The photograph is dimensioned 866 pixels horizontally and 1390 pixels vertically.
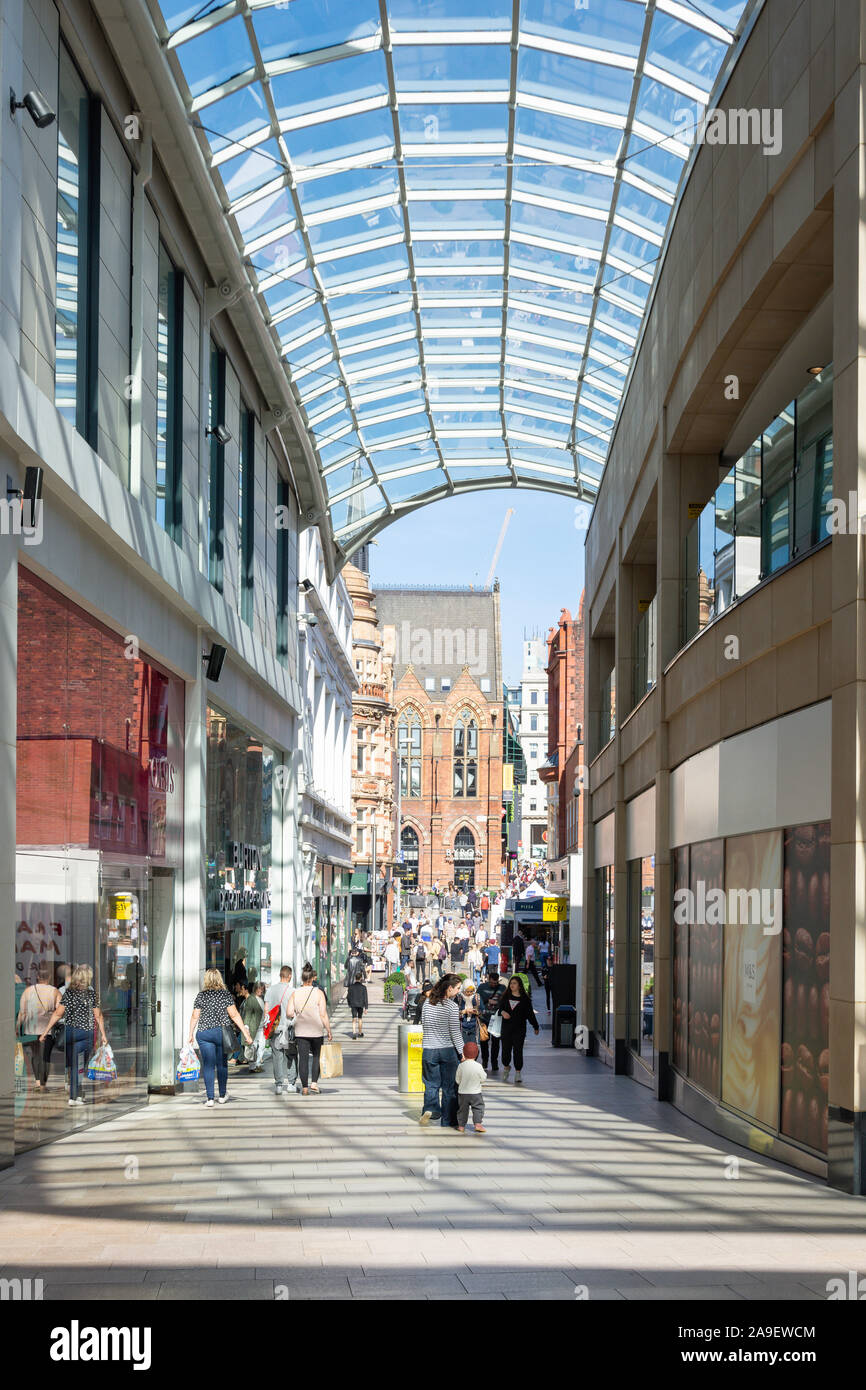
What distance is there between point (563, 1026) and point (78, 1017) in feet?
56.4

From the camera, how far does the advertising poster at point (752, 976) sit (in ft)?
41.6

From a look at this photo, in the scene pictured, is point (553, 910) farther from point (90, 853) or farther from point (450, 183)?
point (90, 853)

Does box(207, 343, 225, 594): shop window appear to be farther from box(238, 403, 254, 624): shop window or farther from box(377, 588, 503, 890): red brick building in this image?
box(377, 588, 503, 890): red brick building

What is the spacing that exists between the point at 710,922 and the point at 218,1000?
521 centimetres

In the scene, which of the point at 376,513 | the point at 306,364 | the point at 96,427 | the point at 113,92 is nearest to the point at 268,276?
the point at 306,364

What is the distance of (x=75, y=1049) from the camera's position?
1312 centimetres

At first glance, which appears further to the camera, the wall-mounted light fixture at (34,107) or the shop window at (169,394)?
the shop window at (169,394)

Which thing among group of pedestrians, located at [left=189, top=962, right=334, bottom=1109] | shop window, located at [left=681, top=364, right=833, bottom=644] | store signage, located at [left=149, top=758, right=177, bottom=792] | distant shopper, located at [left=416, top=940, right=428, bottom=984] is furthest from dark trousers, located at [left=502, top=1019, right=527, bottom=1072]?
distant shopper, located at [left=416, top=940, right=428, bottom=984]

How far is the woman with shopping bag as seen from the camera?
12.7 metres

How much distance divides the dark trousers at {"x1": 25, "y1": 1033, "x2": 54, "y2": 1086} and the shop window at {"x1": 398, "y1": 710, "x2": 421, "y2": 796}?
114193 millimetres

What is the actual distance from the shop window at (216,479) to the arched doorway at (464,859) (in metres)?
103

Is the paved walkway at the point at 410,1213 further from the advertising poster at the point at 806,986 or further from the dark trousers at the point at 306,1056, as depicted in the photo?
the dark trousers at the point at 306,1056

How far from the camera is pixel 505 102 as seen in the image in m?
18.6

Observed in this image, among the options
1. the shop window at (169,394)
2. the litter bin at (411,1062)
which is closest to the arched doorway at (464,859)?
the litter bin at (411,1062)
